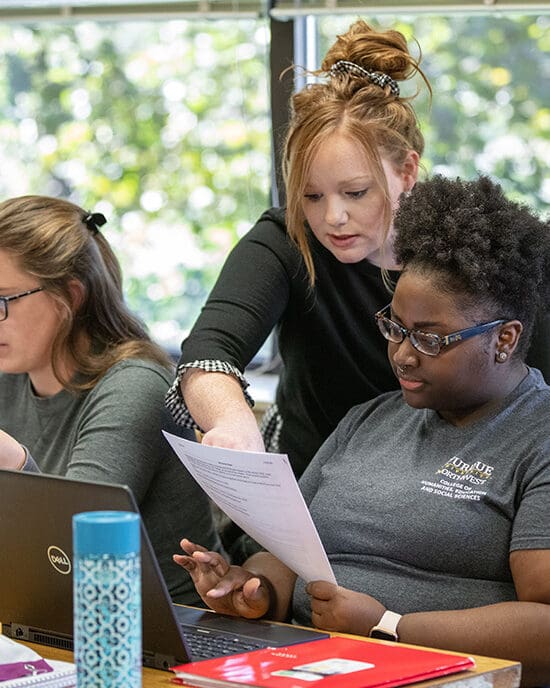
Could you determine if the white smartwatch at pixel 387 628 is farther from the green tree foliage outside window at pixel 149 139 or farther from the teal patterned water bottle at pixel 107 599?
the green tree foliage outside window at pixel 149 139

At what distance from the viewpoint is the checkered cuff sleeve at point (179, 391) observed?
76.4 inches

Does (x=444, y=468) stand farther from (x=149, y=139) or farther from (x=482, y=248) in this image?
(x=149, y=139)

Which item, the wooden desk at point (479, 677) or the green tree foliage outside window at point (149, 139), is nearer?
the wooden desk at point (479, 677)

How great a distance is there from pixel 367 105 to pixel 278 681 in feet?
3.66

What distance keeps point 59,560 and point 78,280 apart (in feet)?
2.96

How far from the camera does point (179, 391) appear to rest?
6.48 ft

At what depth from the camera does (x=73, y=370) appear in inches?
86.7

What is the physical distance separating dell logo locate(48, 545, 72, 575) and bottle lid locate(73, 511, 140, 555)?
39 cm

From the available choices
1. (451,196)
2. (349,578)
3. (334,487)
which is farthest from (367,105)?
(349,578)

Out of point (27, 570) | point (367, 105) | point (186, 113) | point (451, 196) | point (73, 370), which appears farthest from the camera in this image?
point (186, 113)

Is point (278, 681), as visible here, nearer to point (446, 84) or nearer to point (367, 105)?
point (367, 105)

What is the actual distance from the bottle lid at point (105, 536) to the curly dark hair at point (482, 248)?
807 mm

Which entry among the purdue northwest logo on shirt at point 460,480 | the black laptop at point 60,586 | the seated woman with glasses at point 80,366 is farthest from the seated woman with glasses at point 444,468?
the seated woman with glasses at point 80,366

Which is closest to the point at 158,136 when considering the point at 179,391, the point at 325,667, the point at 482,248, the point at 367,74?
the point at 367,74
